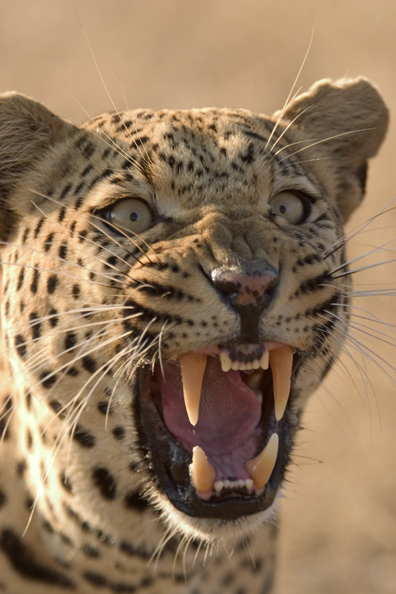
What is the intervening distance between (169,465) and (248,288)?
91 cm

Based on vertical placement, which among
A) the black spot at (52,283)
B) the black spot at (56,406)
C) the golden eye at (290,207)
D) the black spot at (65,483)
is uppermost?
the golden eye at (290,207)

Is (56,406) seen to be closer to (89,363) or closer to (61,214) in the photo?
(89,363)

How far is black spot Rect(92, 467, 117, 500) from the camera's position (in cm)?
350

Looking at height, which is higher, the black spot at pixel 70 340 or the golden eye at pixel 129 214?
the golden eye at pixel 129 214

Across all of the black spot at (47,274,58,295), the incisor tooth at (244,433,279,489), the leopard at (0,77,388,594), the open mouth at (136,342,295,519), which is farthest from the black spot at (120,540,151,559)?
the black spot at (47,274,58,295)

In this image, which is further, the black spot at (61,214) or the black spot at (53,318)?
the black spot at (61,214)

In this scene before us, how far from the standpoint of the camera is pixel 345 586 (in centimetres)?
621

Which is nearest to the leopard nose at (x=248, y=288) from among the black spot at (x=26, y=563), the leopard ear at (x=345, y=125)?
the black spot at (x=26, y=563)

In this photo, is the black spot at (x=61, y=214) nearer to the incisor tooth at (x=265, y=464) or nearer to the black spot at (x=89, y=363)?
the black spot at (x=89, y=363)

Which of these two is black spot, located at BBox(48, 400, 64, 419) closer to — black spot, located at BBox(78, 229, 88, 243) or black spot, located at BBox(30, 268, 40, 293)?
black spot, located at BBox(30, 268, 40, 293)

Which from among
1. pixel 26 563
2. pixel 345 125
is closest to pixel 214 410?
pixel 26 563

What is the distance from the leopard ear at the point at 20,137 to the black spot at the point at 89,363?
79 cm

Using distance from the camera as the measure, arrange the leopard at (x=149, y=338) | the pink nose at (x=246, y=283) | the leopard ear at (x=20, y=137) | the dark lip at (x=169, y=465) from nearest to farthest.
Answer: the pink nose at (x=246, y=283) → the leopard at (x=149, y=338) → the dark lip at (x=169, y=465) → the leopard ear at (x=20, y=137)

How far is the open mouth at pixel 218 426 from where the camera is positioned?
3.34 m
